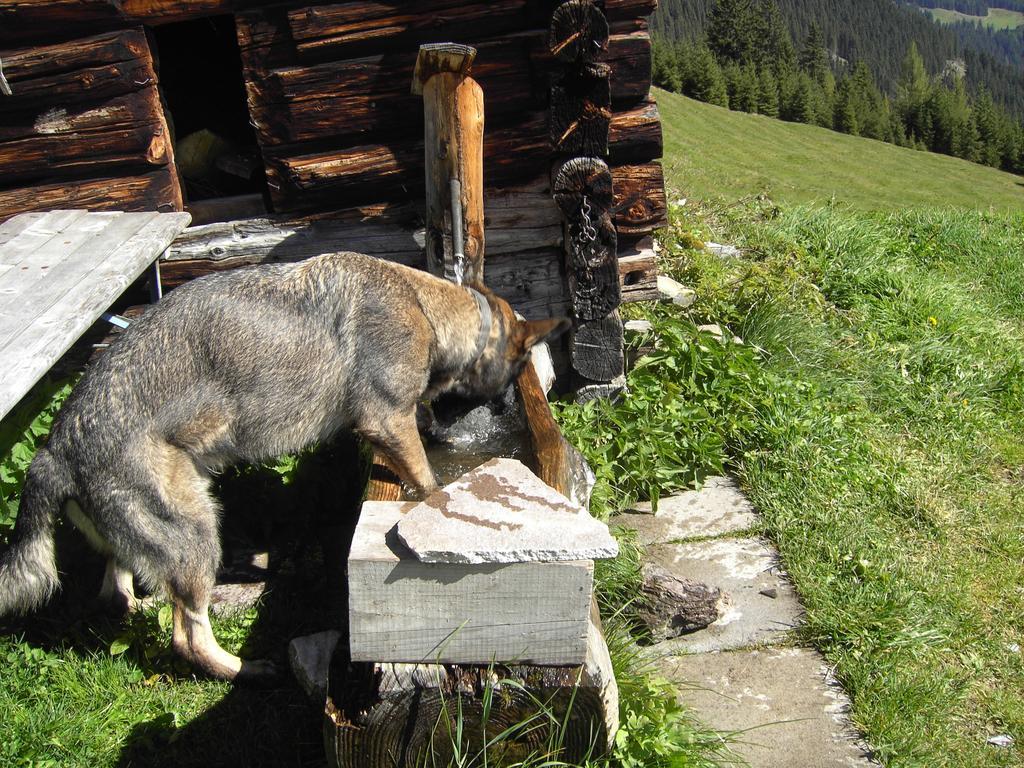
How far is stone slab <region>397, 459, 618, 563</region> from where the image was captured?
2570 millimetres

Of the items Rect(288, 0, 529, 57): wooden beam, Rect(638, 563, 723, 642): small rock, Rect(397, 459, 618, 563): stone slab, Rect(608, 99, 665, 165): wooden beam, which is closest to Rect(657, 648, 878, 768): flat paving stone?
Rect(638, 563, 723, 642): small rock

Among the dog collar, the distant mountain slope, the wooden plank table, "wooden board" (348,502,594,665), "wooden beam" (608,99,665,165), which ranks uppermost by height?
"wooden beam" (608,99,665,165)

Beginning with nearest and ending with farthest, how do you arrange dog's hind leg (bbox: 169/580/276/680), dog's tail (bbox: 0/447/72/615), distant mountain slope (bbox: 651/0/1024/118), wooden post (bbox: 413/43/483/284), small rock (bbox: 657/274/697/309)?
dog's tail (bbox: 0/447/72/615), dog's hind leg (bbox: 169/580/276/680), wooden post (bbox: 413/43/483/284), small rock (bbox: 657/274/697/309), distant mountain slope (bbox: 651/0/1024/118)

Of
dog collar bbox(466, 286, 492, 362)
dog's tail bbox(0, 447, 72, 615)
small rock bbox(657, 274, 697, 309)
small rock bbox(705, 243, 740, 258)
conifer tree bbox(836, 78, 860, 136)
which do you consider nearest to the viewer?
dog's tail bbox(0, 447, 72, 615)

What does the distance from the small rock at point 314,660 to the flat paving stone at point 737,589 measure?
4.89ft

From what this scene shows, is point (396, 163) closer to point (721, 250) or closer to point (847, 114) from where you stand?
point (721, 250)

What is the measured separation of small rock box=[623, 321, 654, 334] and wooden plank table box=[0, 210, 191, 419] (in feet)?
9.68

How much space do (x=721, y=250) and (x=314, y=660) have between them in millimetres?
5889

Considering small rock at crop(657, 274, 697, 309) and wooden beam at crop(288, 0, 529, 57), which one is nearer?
wooden beam at crop(288, 0, 529, 57)

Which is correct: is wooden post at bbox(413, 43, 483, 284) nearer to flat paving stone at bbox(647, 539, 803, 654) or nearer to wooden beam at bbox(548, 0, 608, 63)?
wooden beam at bbox(548, 0, 608, 63)

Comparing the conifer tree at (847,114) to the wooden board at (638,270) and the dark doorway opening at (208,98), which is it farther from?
the wooden board at (638,270)

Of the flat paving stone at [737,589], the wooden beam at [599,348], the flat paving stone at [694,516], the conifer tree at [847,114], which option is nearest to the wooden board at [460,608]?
the flat paving stone at [737,589]

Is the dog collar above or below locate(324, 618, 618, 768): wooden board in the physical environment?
above

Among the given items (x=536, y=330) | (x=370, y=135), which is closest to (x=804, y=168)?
(x=370, y=135)
